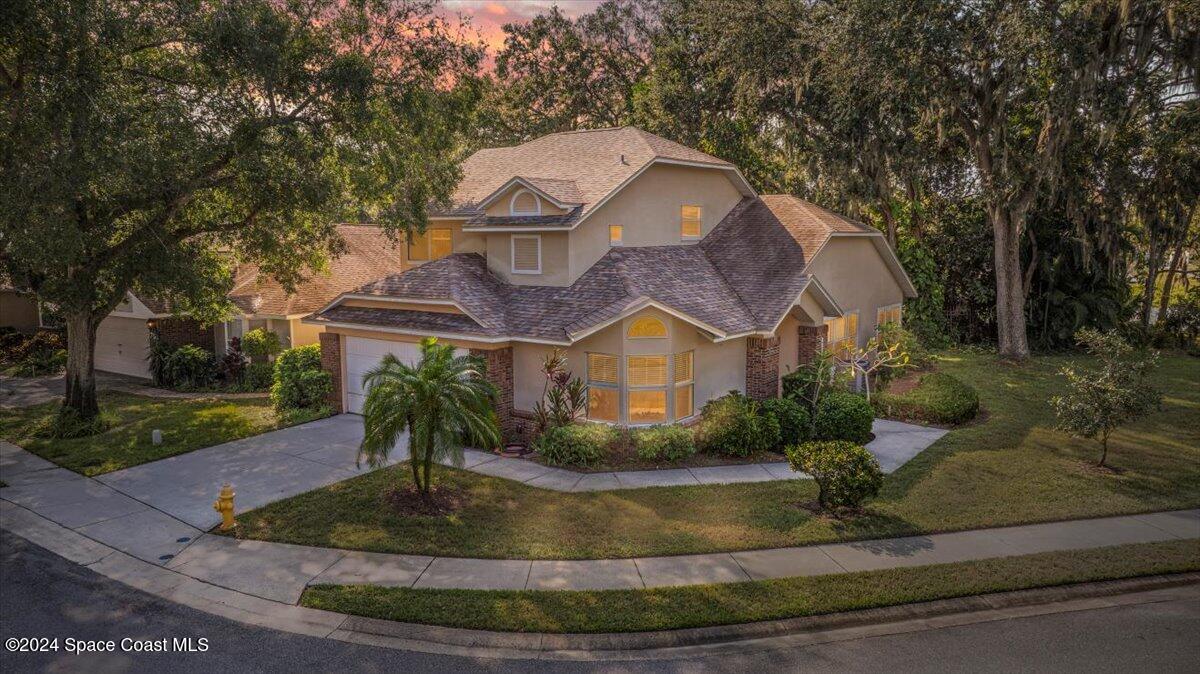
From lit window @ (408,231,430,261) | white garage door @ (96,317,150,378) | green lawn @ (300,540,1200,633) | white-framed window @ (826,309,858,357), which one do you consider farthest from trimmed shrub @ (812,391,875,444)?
white garage door @ (96,317,150,378)

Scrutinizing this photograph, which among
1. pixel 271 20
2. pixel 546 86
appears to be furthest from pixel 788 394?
pixel 546 86

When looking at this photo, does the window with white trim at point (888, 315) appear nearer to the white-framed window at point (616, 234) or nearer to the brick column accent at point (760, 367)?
the brick column accent at point (760, 367)

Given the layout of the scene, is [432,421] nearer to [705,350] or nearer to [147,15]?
[705,350]

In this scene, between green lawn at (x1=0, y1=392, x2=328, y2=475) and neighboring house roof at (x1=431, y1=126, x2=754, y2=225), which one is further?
neighboring house roof at (x1=431, y1=126, x2=754, y2=225)

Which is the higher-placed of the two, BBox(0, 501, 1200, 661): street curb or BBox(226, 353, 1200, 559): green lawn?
BBox(226, 353, 1200, 559): green lawn

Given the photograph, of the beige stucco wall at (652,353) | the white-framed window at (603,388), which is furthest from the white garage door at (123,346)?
the white-framed window at (603,388)

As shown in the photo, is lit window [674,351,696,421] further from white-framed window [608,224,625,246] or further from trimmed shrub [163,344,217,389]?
trimmed shrub [163,344,217,389]

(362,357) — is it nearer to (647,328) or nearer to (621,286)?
(621,286)
